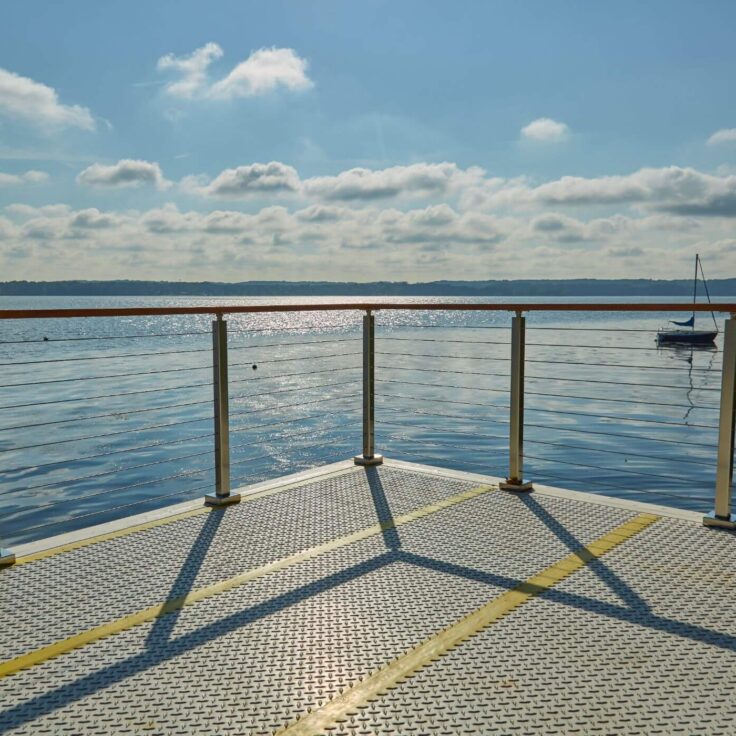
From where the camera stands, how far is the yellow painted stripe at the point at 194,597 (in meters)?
1.78

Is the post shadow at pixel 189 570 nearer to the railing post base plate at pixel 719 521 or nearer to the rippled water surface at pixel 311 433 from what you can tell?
the rippled water surface at pixel 311 433

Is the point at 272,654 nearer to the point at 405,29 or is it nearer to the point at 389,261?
the point at 405,29

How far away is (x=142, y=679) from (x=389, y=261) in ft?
201

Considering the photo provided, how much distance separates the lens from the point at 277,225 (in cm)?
5028

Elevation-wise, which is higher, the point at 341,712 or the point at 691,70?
the point at 691,70

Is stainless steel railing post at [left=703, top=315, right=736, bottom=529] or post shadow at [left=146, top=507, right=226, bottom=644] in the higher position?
stainless steel railing post at [left=703, top=315, right=736, bottom=529]

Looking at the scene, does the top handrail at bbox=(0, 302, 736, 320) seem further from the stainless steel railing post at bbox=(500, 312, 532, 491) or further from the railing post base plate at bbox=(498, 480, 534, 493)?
the railing post base plate at bbox=(498, 480, 534, 493)

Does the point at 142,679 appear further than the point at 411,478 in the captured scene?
No

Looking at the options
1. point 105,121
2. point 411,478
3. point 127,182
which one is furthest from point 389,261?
point 411,478

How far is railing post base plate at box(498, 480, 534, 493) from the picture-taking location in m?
3.30

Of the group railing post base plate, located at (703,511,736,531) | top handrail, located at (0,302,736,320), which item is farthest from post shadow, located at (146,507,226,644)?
railing post base plate, located at (703,511,736,531)

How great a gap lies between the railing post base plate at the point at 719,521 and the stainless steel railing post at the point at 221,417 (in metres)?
1.98

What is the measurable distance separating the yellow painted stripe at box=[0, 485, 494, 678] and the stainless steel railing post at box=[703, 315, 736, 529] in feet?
3.52

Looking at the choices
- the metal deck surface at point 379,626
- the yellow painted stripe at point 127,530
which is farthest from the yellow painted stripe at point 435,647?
the yellow painted stripe at point 127,530
